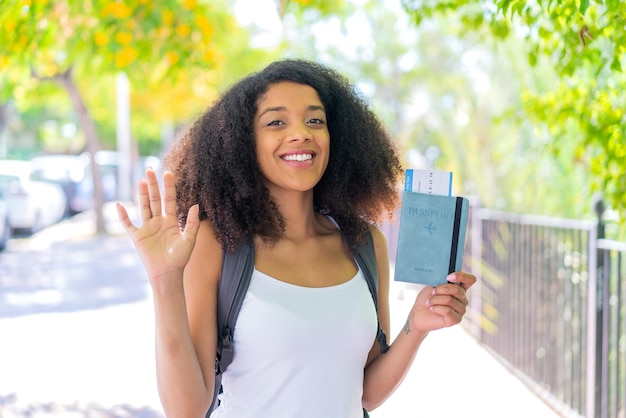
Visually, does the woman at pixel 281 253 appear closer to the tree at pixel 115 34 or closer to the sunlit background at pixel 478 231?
the sunlit background at pixel 478 231

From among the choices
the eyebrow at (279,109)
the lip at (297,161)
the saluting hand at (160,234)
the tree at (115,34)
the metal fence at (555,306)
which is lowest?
the metal fence at (555,306)

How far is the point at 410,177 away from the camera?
7.52 feet

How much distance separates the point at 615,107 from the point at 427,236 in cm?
256

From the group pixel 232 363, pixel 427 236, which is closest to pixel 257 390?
pixel 232 363

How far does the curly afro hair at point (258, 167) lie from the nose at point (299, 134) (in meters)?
0.17

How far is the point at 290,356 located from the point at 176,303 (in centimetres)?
36

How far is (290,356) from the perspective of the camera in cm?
231

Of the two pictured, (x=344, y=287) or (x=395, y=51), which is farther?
(x=395, y=51)

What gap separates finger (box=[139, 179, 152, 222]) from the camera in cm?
222

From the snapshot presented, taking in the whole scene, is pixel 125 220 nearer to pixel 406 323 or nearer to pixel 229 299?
pixel 229 299

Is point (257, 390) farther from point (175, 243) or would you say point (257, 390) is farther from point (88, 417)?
point (88, 417)

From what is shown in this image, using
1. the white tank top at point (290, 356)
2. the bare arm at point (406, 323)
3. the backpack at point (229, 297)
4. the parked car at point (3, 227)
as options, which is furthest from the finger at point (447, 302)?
the parked car at point (3, 227)

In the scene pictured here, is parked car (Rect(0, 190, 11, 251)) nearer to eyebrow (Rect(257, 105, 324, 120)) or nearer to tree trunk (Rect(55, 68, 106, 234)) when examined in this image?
tree trunk (Rect(55, 68, 106, 234))

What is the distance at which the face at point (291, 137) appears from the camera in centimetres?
249
